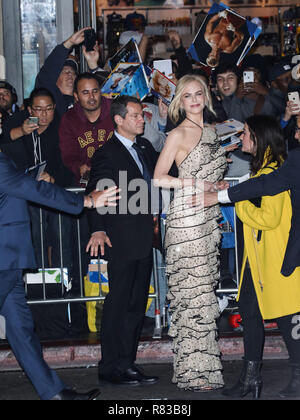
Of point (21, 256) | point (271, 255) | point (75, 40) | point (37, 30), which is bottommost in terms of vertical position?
point (271, 255)

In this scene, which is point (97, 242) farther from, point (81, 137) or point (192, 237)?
point (81, 137)

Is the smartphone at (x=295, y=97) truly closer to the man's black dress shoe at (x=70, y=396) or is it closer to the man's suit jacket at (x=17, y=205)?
the man's suit jacket at (x=17, y=205)

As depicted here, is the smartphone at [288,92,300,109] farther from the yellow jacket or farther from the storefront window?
the storefront window

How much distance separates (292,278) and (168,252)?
999mm

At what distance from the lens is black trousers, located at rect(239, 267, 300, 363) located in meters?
5.55

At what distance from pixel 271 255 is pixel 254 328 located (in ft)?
1.86

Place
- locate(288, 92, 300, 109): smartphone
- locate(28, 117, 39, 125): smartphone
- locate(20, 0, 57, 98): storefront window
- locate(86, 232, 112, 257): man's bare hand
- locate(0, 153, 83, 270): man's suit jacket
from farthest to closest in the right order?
1. locate(20, 0, 57, 98): storefront window
2. locate(288, 92, 300, 109): smartphone
3. locate(28, 117, 39, 125): smartphone
4. locate(86, 232, 112, 257): man's bare hand
5. locate(0, 153, 83, 270): man's suit jacket

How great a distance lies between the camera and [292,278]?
5.53 metres

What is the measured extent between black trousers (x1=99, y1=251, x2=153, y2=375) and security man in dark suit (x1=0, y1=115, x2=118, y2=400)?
93cm

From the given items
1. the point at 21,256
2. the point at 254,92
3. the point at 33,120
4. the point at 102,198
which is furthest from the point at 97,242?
the point at 254,92

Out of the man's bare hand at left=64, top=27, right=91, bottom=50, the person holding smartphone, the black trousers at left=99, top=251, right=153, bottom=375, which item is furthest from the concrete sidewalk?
the man's bare hand at left=64, top=27, right=91, bottom=50

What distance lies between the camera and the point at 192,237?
5766 millimetres

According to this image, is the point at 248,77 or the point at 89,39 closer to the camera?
the point at 89,39
